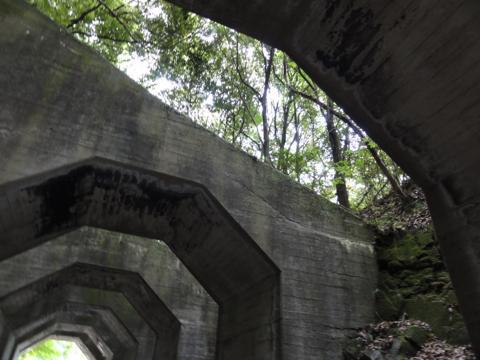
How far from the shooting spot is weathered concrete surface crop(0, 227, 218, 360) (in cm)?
912

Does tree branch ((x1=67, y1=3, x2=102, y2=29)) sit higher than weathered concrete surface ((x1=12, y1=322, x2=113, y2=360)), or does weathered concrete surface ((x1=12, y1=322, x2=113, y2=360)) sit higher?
tree branch ((x1=67, y1=3, x2=102, y2=29))

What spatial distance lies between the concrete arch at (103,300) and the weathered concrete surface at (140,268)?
0.20 metres

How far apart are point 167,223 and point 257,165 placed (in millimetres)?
1716

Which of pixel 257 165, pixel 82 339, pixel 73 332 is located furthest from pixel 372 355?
pixel 82 339

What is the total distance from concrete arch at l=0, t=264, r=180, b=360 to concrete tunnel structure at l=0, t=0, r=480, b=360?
1373 millimetres

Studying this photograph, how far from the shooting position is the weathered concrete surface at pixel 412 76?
12.0 feet

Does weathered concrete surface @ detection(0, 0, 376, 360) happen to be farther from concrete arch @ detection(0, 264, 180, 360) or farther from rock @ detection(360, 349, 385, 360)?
concrete arch @ detection(0, 264, 180, 360)

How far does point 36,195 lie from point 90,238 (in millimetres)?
4396

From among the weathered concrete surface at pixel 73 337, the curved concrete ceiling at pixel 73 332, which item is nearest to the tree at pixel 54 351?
the weathered concrete surface at pixel 73 337

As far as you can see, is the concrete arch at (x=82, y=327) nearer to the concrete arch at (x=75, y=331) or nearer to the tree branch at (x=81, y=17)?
the concrete arch at (x=75, y=331)

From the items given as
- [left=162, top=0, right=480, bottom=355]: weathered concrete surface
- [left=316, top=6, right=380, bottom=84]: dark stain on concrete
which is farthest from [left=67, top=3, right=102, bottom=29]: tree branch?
[left=316, top=6, right=380, bottom=84]: dark stain on concrete

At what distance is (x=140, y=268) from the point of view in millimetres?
9875

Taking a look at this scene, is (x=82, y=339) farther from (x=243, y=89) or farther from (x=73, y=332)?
(x=243, y=89)

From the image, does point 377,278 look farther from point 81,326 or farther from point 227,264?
point 81,326
